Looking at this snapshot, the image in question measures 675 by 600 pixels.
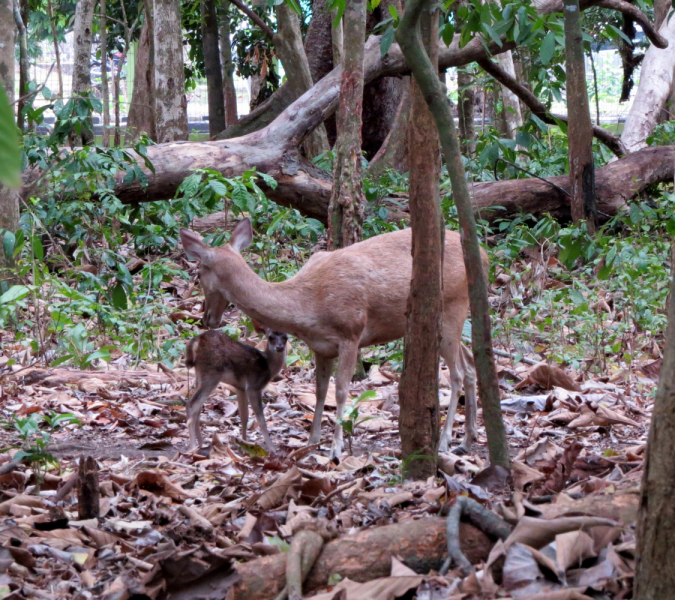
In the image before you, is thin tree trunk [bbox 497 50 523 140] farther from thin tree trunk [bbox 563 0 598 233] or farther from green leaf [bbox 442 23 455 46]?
green leaf [bbox 442 23 455 46]

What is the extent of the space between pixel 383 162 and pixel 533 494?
421 inches

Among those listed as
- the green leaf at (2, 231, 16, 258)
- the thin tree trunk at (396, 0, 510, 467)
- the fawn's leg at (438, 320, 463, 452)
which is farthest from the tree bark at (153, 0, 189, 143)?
the thin tree trunk at (396, 0, 510, 467)

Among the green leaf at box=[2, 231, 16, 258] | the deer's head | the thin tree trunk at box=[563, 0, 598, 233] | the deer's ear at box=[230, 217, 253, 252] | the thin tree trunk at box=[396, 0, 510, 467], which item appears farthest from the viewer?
the thin tree trunk at box=[563, 0, 598, 233]

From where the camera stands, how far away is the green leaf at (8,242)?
24.5 ft

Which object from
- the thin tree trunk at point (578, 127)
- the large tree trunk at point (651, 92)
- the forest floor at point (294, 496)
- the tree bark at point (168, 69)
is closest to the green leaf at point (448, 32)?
the forest floor at point (294, 496)

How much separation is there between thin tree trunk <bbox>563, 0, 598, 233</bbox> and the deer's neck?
18.7 ft

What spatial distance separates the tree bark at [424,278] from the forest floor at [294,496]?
15.5 inches

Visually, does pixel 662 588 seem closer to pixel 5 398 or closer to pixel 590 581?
pixel 590 581

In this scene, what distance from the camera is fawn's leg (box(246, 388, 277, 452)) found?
19.1 ft

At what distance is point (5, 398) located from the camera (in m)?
6.46

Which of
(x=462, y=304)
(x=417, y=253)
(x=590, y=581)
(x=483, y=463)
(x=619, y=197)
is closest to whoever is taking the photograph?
(x=590, y=581)

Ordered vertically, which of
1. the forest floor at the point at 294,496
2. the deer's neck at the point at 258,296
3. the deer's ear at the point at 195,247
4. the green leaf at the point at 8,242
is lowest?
the forest floor at the point at 294,496

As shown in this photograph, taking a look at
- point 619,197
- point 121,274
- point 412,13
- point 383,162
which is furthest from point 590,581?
point 383,162

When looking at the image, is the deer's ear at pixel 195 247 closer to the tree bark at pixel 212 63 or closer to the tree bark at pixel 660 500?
the tree bark at pixel 660 500
